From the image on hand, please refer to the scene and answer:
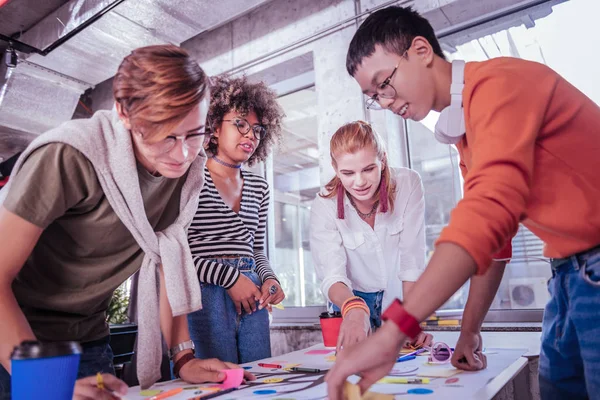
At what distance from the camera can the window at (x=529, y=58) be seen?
7.82 ft

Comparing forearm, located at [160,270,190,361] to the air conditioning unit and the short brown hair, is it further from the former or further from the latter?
the air conditioning unit

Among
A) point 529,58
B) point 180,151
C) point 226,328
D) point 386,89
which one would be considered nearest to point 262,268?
point 226,328

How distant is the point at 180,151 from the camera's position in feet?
3.64

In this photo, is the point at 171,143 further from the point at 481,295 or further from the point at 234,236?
the point at 481,295

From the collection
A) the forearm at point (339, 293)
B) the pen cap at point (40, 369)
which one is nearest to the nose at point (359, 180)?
the forearm at point (339, 293)

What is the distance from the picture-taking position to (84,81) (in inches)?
158

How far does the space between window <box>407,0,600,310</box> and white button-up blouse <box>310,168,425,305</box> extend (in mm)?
761

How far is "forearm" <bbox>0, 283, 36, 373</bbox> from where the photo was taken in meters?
0.82

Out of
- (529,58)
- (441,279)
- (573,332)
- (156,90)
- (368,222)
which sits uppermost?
(529,58)

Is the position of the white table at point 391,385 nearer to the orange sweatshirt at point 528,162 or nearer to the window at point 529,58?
the orange sweatshirt at point 528,162

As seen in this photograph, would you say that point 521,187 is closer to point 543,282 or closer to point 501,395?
point 501,395

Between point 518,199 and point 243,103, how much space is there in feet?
4.71

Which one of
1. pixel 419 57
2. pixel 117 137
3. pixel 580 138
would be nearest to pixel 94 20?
pixel 117 137

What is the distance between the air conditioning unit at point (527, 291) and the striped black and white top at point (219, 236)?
1.69 meters
